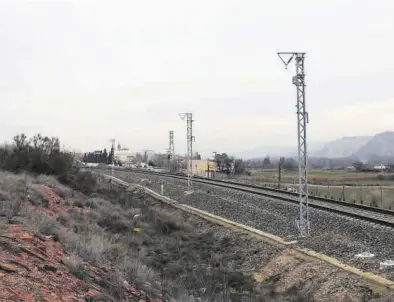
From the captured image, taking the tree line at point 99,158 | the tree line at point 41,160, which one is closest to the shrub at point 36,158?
the tree line at point 41,160

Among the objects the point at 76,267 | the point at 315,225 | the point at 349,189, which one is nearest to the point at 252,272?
the point at 315,225

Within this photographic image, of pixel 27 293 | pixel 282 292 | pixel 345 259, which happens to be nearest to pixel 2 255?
pixel 27 293

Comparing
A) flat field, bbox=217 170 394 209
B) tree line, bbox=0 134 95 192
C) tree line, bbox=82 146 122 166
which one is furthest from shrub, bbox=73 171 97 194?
tree line, bbox=82 146 122 166

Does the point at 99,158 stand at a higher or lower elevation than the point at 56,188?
higher

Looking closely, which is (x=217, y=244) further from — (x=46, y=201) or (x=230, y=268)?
(x=46, y=201)

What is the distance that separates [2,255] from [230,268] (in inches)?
408

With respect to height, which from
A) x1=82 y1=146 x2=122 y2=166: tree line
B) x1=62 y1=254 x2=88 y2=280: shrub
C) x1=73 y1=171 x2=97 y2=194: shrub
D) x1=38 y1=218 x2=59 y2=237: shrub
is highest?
x1=82 y1=146 x2=122 y2=166: tree line

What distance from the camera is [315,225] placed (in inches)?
809

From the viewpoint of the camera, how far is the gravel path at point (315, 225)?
574 inches

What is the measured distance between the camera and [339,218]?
810 inches

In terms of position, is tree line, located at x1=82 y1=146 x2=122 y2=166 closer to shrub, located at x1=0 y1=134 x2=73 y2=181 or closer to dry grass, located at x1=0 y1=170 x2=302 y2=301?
shrub, located at x1=0 y1=134 x2=73 y2=181

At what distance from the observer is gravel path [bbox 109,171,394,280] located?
14.6 m

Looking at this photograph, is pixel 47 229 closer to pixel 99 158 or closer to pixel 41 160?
pixel 41 160

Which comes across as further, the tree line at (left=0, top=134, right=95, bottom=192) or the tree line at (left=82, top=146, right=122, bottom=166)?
the tree line at (left=82, top=146, right=122, bottom=166)
